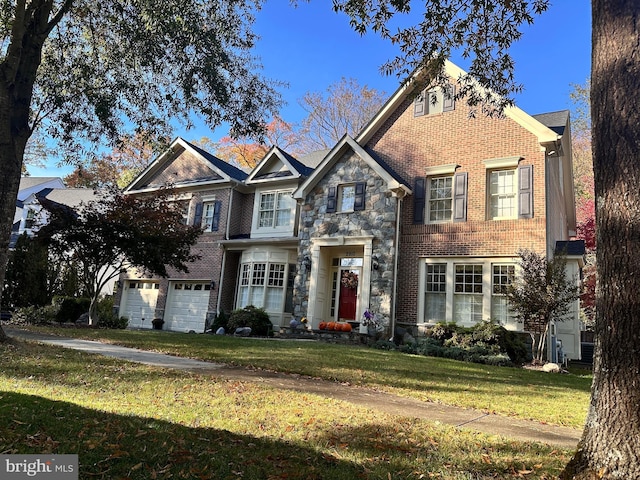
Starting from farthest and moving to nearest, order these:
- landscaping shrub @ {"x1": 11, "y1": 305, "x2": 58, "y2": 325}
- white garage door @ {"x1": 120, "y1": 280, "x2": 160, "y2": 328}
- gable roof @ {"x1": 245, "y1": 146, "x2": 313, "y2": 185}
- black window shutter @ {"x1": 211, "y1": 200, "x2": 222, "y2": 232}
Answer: white garage door @ {"x1": 120, "y1": 280, "x2": 160, "y2": 328} < black window shutter @ {"x1": 211, "y1": 200, "x2": 222, "y2": 232} < gable roof @ {"x1": 245, "y1": 146, "x2": 313, "y2": 185} < landscaping shrub @ {"x1": 11, "y1": 305, "x2": 58, "y2": 325}

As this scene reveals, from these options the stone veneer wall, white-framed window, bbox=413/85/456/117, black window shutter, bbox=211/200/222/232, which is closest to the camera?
the stone veneer wall

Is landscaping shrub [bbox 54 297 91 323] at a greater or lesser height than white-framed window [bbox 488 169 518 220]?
lesser

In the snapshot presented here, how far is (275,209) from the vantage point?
61.3 ft

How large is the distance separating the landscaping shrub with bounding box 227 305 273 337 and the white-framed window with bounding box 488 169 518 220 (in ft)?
26.6

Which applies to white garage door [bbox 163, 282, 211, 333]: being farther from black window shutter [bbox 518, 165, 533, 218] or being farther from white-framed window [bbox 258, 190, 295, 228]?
black window shutter [bbox 518, 165, 533, 218]

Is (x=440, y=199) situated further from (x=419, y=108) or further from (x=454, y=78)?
(x=454, y=78)

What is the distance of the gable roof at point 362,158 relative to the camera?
1485 cm

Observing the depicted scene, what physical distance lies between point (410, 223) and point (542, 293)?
5.04 m

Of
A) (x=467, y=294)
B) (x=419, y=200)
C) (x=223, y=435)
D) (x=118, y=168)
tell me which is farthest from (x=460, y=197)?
(x=118, y=168)

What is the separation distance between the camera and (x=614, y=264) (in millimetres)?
3004

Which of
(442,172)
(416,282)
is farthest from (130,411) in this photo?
(442,172)

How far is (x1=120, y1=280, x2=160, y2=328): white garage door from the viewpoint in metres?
20.5

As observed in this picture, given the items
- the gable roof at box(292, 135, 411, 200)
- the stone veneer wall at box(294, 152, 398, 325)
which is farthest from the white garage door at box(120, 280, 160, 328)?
the gable roof at box(292, 135, 411, 200)

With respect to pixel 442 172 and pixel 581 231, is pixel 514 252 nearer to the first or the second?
pixel 442 172
